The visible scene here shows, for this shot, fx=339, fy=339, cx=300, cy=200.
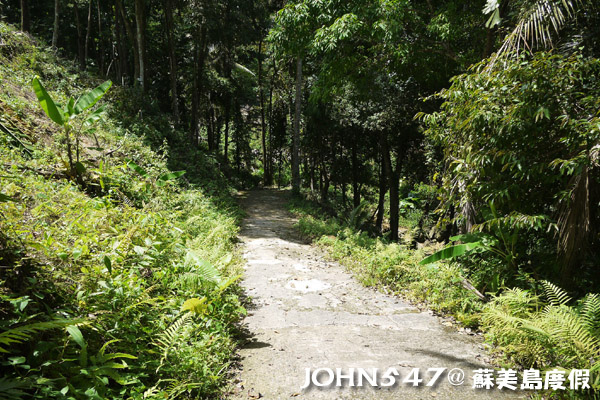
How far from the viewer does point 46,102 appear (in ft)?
14.9

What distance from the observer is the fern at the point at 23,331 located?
2064mm

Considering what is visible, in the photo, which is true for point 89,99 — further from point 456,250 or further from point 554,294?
point 554,294

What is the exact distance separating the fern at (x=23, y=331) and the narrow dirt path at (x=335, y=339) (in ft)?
5.14

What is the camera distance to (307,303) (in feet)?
17.4

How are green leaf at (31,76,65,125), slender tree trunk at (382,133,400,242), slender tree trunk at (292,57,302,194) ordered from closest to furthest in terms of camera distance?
green leaf at (31,76,65,125) → slender tree trunk at (382,133,400,242) → slender tree trunk at (292,57,302,194)

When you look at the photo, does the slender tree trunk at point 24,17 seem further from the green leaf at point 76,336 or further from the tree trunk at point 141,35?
the green leaf at point 76,336

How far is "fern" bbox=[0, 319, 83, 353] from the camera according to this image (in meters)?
2.06

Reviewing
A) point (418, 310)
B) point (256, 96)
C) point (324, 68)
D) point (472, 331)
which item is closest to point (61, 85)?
point (324, 68)

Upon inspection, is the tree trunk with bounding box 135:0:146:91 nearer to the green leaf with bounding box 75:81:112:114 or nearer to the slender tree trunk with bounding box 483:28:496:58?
the green leaf with bounding box 75:81:112:114

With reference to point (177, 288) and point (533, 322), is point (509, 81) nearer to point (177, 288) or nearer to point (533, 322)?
point (533, 322)

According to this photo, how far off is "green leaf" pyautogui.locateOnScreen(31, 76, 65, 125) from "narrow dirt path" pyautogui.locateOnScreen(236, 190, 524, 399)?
3824mm

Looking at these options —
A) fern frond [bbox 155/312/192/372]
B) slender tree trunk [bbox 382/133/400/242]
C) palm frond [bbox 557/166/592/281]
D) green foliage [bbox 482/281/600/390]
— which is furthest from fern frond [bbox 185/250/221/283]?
slender tree trunk [bbox 382/133/400/242]

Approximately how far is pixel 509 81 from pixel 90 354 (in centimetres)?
571

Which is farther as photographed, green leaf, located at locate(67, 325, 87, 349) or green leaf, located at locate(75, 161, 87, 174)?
green leaf, located at locate(75, 161, 87, 174)
